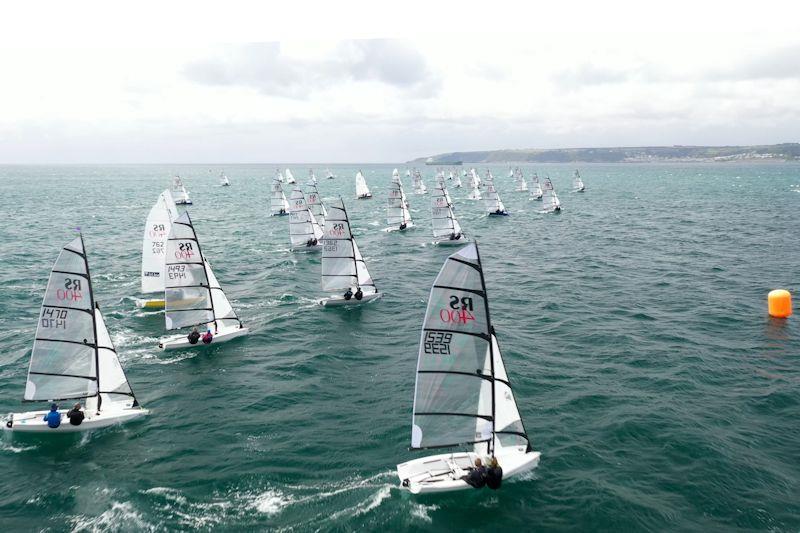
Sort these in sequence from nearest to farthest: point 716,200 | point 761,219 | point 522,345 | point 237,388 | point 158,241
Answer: point 237,388, point 522,345, point 158,241, point 761,219, point 716,200

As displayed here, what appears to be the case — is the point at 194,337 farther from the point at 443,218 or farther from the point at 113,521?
the point at 443,218

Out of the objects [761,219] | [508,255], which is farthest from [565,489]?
[761,219]

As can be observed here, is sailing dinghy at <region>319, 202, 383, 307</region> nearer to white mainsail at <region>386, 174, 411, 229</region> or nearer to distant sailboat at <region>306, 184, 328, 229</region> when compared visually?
distant sailboat at <region>306, 184, 328, 229</region>

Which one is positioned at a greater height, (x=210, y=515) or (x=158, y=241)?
(x=158, y=241)

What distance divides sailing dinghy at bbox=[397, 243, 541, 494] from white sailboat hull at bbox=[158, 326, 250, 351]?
19672 mm

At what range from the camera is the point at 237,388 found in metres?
28.2

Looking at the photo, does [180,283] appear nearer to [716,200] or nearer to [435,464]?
[435,464]

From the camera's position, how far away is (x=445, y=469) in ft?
64.4

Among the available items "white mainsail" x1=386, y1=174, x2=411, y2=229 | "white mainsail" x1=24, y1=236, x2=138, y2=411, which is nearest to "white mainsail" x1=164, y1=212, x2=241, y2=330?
"white mainsail" x1=24, y1=236, x2=138, y2=411

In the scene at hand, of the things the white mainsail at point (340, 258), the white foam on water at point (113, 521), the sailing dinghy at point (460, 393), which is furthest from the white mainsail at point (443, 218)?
the white foam on water at point (113, 521)

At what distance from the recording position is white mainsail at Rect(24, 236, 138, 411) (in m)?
23.5

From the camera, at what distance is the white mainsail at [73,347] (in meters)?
23.5

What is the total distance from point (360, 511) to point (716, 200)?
140 meters

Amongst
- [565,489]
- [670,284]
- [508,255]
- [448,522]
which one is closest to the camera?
[448,522]
